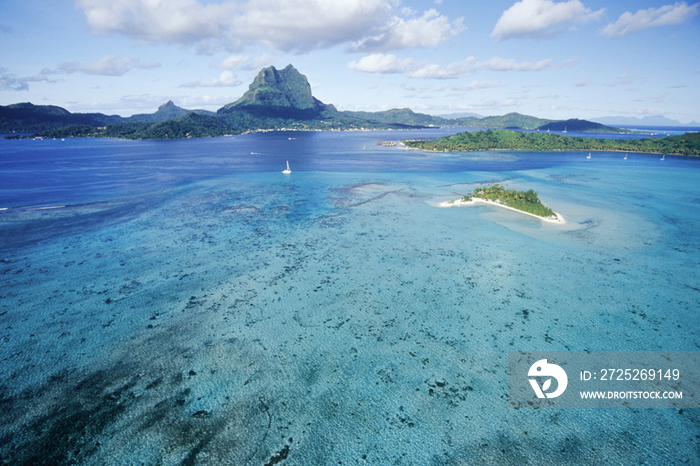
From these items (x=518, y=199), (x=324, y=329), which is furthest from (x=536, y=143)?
(x=324, y=329)

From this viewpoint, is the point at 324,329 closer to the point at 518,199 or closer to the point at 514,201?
the point at 514,201

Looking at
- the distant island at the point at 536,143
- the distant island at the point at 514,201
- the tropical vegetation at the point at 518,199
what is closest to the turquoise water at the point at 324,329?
the distant island at the point at 514,201

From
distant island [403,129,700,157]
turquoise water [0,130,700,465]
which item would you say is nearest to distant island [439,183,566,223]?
turquoise water [0,130,700,465]

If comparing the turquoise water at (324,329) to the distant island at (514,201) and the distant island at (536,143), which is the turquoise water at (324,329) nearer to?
the distant island at (514,201)

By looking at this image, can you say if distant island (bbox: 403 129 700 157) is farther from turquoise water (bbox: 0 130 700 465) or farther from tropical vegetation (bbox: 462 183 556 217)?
turquoise water (bbox: 0 130 700 465)

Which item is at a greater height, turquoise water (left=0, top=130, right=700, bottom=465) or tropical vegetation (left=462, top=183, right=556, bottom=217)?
tropical vegetation (left=462, top=183, right=556, bottom=217)

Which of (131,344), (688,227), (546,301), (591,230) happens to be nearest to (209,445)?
(131,344)
